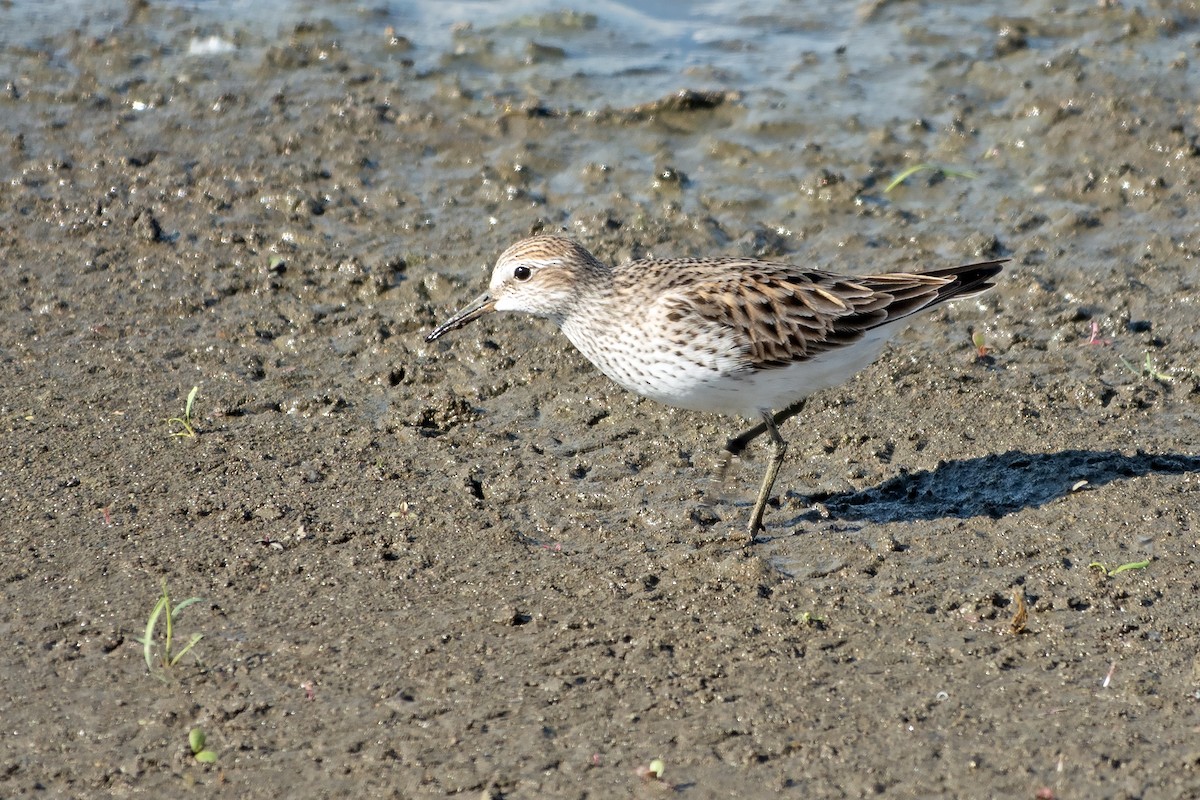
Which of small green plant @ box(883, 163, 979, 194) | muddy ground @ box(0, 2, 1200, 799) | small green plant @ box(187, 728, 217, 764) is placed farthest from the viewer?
small green plant @ box(883, 163, 979, 194)

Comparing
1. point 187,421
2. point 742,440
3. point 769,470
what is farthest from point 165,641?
point 742,440

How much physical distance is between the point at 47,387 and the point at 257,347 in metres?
1.21

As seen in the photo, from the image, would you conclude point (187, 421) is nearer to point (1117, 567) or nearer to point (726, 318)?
point (726, 318)

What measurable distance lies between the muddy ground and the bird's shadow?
2 cm

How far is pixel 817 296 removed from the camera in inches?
272

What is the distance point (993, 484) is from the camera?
7000 millimetres

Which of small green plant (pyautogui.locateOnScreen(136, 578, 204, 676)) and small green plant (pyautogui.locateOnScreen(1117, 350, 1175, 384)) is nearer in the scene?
small green plant (pyautogui.locateOnScreen(136, 578, 204, 676))

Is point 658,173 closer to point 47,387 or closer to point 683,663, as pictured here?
point 47,387

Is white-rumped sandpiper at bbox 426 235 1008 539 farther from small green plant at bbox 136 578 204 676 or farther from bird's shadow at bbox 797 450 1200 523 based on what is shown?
small green plant at bbox 136 578 204 676

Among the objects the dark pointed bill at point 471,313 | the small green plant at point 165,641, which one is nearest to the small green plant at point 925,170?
the dark pointed bill at point 471,313

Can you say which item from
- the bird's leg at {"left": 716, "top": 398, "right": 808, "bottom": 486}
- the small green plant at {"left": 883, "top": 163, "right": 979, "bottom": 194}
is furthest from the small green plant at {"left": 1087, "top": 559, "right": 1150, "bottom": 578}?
the small green plant at {"left": 883, "top": 163, "right": 979, "bottom": 194}

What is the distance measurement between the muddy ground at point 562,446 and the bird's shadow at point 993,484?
0.02 m

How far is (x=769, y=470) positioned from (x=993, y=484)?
1.19 metres

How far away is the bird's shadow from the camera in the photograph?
22.3 ft
